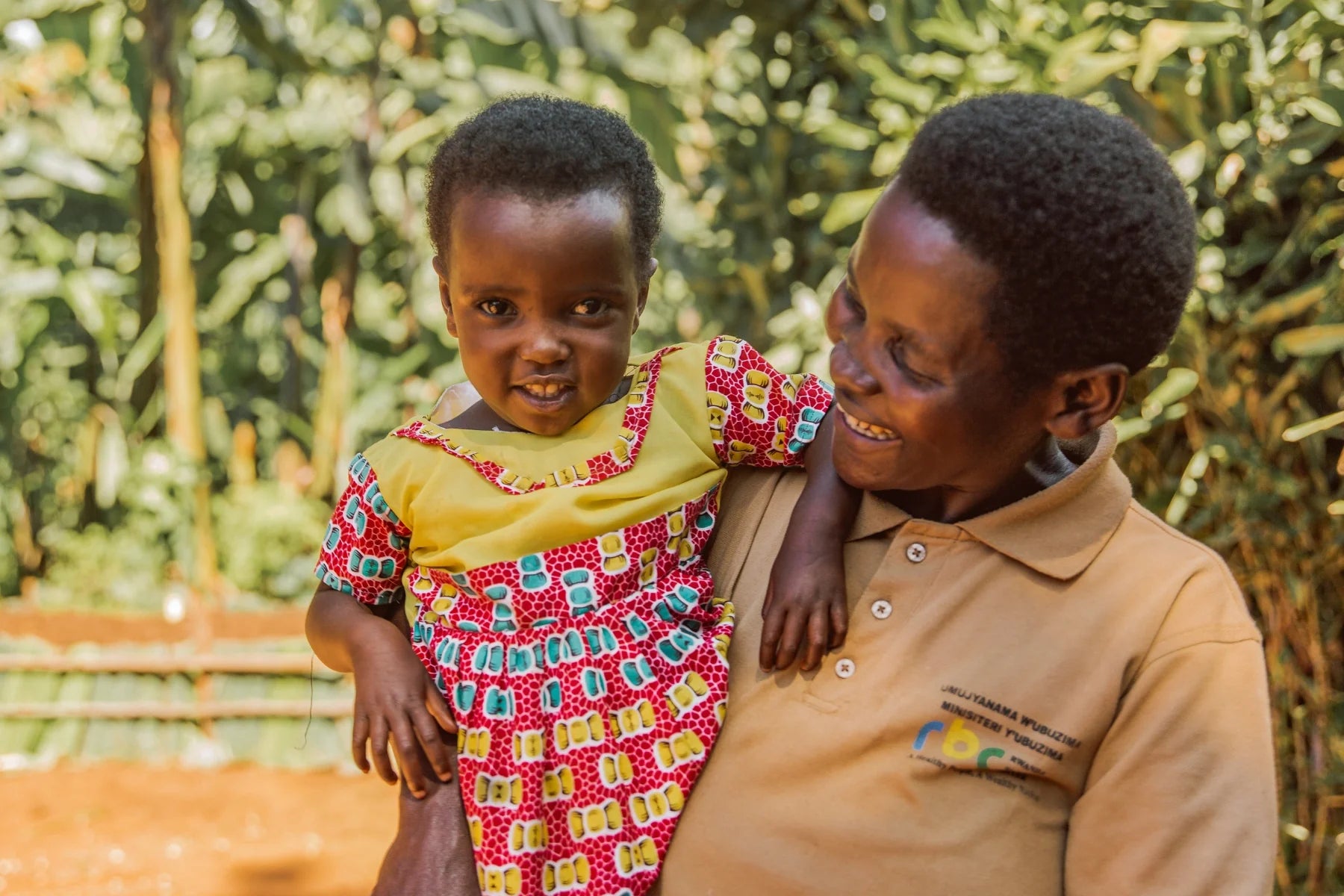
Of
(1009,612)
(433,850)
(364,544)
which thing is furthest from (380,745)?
(1009,612)

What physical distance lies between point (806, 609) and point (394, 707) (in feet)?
1.92

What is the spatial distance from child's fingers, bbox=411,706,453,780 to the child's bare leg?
1.1 inches

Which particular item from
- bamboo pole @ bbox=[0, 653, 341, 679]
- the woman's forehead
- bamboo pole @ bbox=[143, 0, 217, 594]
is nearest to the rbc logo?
the woman's forehead

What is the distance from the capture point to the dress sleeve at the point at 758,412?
188 cm

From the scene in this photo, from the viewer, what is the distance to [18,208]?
955cm

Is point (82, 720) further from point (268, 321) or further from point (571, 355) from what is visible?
point (571, 355)

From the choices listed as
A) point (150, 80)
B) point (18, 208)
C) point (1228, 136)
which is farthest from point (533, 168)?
point (18, 208)

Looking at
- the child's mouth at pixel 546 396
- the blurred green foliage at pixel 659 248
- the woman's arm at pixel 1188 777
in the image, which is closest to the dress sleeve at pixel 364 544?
the child's mouth at pixel 546 396

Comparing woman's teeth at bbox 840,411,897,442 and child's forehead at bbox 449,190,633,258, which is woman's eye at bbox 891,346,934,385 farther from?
child's forehead at bbox 449,190,633,258

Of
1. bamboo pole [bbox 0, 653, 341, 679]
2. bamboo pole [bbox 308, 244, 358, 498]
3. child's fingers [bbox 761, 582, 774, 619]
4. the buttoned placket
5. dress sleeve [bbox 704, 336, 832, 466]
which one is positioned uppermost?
dress sleeve [bbox 704, 336, 832, 466]

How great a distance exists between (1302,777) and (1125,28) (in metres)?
1.94

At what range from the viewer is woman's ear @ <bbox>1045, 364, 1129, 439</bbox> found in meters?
1.50

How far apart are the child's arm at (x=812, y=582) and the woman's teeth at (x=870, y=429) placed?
0.21 metres

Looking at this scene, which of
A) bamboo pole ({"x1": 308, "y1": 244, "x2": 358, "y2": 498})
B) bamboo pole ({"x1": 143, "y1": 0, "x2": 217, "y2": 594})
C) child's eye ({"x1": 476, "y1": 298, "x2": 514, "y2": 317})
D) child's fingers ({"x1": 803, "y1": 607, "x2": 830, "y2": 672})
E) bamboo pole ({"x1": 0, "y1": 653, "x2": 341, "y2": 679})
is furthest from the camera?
bamboo pole ({"x1": 308, "y1": 244, "x2": 358, "y2": 498})
